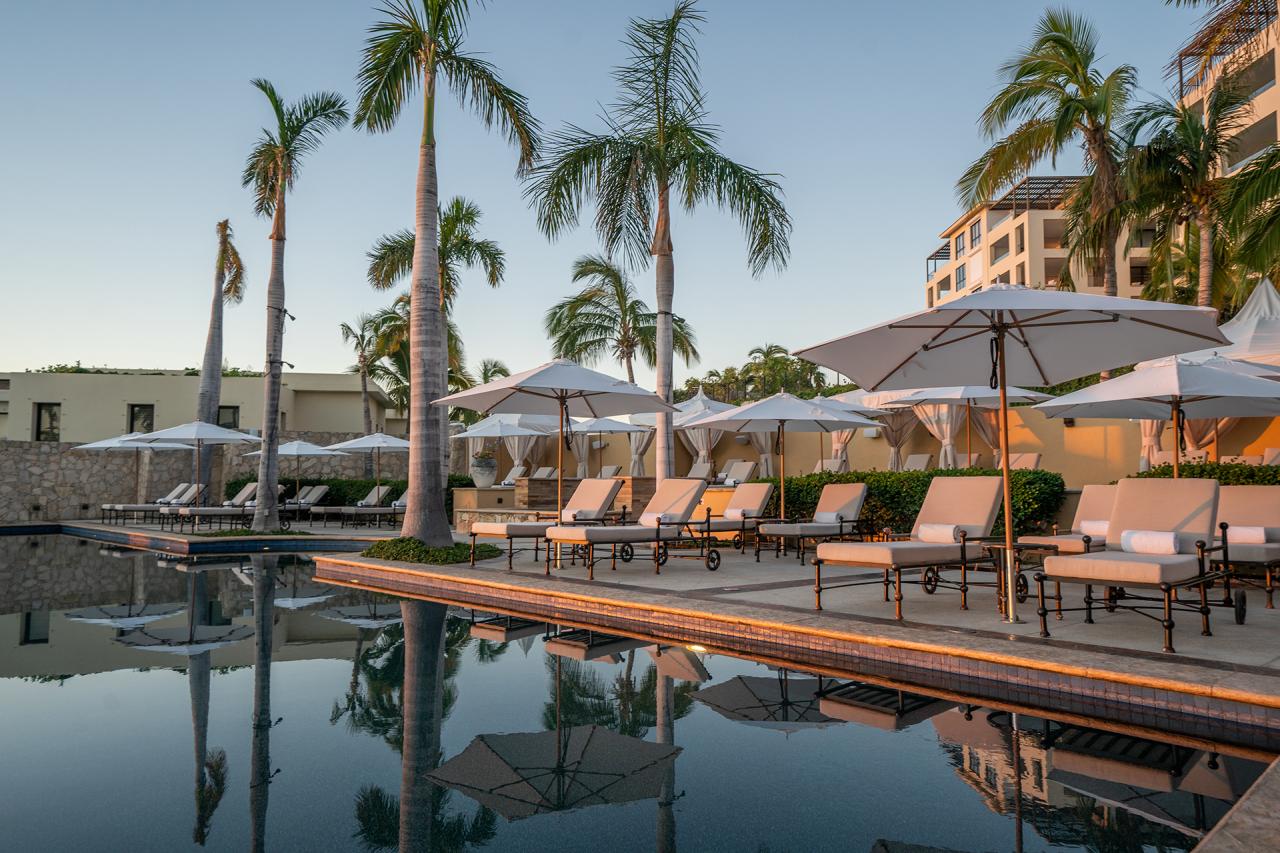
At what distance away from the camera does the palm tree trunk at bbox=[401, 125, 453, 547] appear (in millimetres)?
11148

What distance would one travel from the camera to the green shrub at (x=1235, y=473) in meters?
8.45

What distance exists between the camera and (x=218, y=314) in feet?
78.0

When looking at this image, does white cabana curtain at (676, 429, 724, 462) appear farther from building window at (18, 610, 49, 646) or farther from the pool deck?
building window at (18, 610, 49, 646)

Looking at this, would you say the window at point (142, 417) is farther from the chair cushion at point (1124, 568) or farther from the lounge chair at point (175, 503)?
the chair cushion at point (1124, 568)

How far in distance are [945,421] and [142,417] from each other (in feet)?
102

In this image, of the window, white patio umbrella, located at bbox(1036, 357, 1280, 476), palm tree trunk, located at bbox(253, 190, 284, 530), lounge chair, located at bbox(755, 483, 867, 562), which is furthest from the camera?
the window

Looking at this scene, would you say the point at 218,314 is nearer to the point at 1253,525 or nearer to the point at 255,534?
the point at 255,534

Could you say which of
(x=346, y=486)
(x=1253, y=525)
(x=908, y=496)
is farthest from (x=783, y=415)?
(x=346, y=486)

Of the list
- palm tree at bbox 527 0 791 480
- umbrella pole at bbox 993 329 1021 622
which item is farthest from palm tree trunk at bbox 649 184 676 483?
umbrella pole at bbox 993 329 1021 622

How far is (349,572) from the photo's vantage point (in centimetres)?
1077

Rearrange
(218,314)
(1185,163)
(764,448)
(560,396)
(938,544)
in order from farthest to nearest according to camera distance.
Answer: (218,314) → (764,448) → (1185,163) → (560,396) → (938,544)

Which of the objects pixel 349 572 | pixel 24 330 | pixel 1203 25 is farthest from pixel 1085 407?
pixel 24 330

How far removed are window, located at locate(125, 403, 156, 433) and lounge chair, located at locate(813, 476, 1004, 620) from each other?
3320 centimetres

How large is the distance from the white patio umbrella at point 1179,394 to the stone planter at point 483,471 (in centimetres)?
1395
